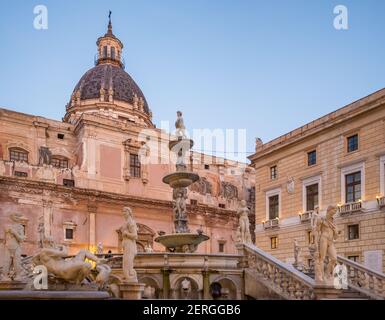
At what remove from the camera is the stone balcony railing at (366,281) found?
1227 centimetres

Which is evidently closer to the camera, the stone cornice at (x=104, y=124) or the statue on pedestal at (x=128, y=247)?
the statue on pedestal at (x=128, y=247)

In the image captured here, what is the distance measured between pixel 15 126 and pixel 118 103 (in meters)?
14.2

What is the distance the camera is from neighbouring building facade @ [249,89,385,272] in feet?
75.8

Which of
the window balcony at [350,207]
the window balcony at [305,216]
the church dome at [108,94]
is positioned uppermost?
the church dome at [108,94]

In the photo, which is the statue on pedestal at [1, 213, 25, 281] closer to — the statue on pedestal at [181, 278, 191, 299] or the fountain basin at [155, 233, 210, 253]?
the statue on pedestal at [181, 278, 191, 299]

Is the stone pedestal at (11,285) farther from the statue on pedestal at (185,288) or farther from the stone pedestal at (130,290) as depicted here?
the statue on pedestal at (185,288)

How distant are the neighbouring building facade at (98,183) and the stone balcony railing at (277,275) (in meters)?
16.3

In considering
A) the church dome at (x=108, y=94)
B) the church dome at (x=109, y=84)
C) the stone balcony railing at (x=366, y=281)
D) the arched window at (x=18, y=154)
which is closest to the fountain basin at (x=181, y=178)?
the stone balcony railing at (x=366, y=281)

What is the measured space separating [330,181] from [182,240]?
532 inches

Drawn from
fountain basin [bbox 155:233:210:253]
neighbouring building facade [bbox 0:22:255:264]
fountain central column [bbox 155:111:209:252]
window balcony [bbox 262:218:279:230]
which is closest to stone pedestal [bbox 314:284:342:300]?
fountain basin [bbox 155:233:210:253]

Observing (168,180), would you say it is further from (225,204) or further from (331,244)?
(225,204)

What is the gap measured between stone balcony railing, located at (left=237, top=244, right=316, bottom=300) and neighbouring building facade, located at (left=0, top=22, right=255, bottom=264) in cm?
1625

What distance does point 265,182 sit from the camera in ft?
104
